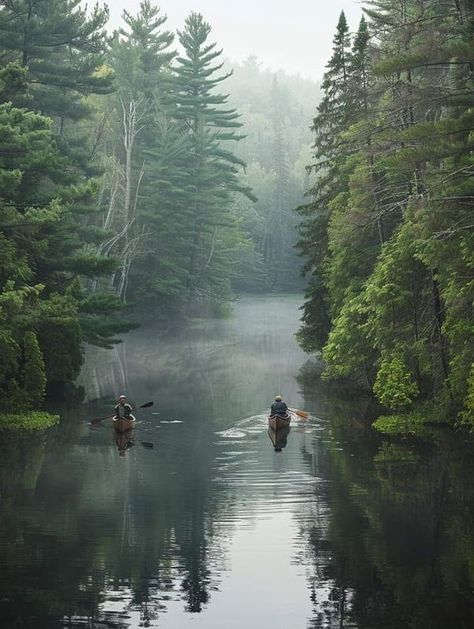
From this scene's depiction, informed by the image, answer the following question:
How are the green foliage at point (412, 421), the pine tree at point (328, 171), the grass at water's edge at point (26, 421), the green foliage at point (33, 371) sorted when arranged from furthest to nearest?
the pine tree at point (328, 171) → the green foliage at point (33, 371) → the grass at water's edge at point (26, 421) → the green foliage at point (412, 421)

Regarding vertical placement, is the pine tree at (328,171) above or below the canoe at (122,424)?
above

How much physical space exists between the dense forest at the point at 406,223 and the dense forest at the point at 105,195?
36.9 feet

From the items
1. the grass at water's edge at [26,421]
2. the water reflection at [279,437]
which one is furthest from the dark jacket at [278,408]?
the grass at water's edge at [26,421]

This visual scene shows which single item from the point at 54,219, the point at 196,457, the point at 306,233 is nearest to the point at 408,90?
the point at 196,457

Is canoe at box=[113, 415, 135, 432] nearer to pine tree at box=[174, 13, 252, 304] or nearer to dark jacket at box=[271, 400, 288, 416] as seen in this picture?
dark jacket at box=[271, 400, 288, 416]

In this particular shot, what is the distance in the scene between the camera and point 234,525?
74.3 feet

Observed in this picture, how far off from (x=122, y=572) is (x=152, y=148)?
7351cm

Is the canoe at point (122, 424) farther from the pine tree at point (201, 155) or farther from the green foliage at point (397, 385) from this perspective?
the pine tree at point (201, 155)

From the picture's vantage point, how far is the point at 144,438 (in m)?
35.6

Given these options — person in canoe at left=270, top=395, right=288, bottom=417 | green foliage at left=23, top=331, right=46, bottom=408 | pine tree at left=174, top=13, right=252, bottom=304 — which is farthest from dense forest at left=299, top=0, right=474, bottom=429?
pine tree at left=174, top=13, right=252, bottom=304

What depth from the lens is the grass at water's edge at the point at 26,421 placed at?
36.2 m

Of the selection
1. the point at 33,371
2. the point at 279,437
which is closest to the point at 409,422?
the point at 279,437

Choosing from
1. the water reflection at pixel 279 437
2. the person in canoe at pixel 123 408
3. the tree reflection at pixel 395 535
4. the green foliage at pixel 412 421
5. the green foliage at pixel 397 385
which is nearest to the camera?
the tree reflection at pixel 395 535

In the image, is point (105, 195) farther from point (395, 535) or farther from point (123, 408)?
point (395, 535)
